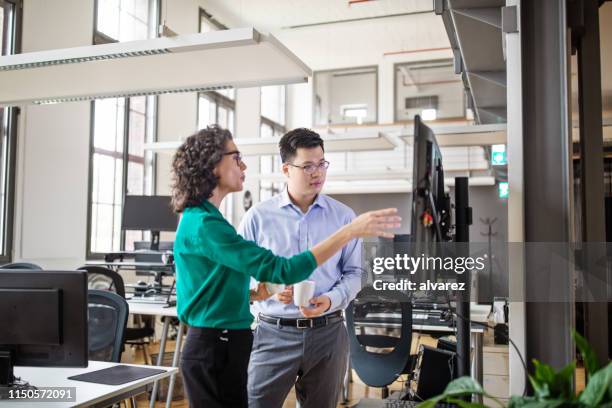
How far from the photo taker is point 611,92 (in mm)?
5402

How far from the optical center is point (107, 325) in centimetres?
261

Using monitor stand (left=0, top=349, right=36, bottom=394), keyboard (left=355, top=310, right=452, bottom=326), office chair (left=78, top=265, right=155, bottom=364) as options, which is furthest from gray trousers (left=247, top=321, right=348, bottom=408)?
office chair (left=78, top=265, right=155, bottom=364)

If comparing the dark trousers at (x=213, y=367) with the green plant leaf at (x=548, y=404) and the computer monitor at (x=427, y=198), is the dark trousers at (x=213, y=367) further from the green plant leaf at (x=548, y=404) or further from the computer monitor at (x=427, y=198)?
the green plant leaf at (x=548, y=404)

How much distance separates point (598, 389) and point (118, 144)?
7050 millimetres

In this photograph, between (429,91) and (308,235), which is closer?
(308,235)

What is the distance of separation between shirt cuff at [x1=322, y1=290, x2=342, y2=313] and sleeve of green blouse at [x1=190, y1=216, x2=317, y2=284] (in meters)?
0.36

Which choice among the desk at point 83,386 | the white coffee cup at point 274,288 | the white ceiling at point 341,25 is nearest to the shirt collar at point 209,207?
the white coffee cup at point 274,288

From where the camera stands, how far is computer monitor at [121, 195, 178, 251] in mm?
5344

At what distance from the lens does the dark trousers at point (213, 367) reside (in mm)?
1674

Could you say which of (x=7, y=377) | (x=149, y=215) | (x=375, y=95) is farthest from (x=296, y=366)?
(x=375, y=95)

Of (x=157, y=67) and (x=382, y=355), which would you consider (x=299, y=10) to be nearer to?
(x=157, y=67)

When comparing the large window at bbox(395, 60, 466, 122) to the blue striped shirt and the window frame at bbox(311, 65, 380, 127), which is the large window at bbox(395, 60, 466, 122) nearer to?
the window frame at bbox(311, 65, 380, 127)

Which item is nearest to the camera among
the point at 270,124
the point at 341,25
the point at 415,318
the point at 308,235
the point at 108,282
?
the point at 308,235

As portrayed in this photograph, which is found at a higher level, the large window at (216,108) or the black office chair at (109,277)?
the large window at (216,108)
